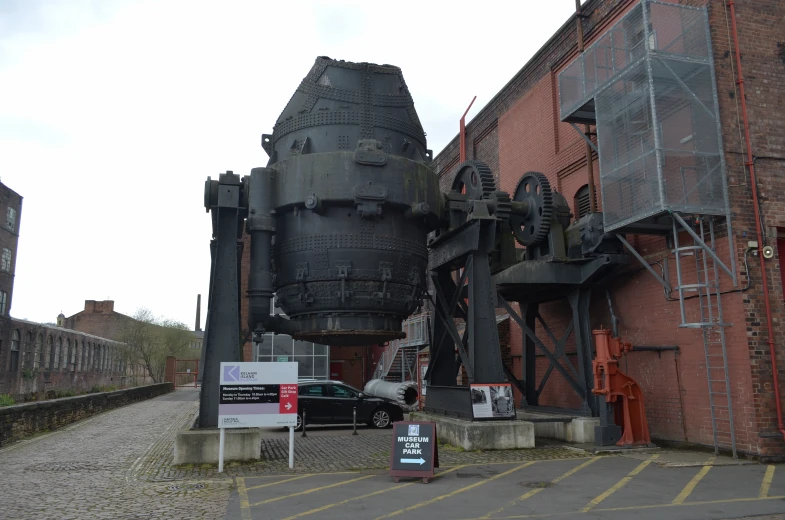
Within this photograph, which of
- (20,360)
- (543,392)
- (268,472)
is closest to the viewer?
(268,472)

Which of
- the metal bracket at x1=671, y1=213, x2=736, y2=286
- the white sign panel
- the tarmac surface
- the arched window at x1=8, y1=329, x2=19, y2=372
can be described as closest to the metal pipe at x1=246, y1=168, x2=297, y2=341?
the white sign panel

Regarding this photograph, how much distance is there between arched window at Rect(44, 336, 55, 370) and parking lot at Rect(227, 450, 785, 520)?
43479 millimetres

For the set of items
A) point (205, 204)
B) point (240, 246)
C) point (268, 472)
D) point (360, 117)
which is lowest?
point (268, 472)

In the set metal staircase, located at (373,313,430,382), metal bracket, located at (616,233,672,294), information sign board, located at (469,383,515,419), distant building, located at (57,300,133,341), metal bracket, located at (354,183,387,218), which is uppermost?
distant building, located at (57,300,133,341)

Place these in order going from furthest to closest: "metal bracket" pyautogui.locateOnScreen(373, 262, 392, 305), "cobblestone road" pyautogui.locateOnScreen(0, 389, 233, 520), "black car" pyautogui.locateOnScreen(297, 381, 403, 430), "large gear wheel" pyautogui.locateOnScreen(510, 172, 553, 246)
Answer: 1. "black car" pyautogui.locateOnScreen(297, 381, 403, 430)
2. "large gear wheel" pyautogui.locateOnScreen(510, 172, 553, 246)
3. "metal bracket" pyautogui.locateOnScreen(373, 262, 392, 305)
4. "cobblestone road" pyautogui.locateOnScreen(0, 389, 233, 520)

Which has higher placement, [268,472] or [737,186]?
[737,186]

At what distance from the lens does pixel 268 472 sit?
9.68 m

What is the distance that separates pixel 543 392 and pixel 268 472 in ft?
32.2

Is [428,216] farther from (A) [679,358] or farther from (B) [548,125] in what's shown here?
(B) [548,125]

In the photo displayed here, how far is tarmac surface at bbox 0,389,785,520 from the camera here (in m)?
6.95

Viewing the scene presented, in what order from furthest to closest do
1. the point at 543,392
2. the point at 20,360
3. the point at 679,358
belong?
the point at 20,360 → the point at 543,392 → the point at 679,358

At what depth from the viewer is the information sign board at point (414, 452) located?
8.69 meters

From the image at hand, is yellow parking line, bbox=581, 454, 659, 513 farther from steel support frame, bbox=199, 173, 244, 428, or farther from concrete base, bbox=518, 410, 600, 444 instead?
steel support frame, bbox=199, 173, 244, 428

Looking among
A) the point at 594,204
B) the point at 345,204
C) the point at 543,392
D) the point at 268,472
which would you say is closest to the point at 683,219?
the point at 594,204
